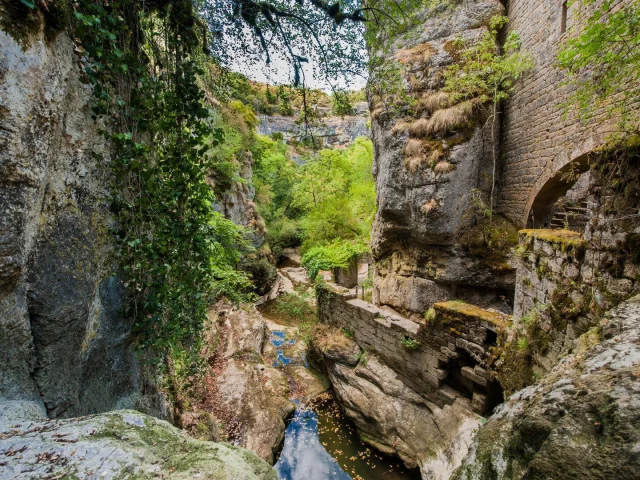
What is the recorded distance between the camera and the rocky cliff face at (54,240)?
154cm

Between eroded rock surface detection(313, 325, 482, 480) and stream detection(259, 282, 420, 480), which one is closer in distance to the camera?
eroded rock surface detection(313, 325, 482, 480)

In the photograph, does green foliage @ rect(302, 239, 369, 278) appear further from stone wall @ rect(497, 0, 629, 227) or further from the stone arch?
the stone arch

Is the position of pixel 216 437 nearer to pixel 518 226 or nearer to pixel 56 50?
pixel 56 50

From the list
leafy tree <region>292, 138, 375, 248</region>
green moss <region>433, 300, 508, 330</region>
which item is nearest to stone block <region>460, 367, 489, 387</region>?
green moss <region>433, 300, 508, 330</region>

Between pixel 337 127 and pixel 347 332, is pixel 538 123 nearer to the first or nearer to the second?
pixel 347 332

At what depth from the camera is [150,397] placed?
3.19 m

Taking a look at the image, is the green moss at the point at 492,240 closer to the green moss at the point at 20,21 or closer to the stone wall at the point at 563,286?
the stone wall at the point at 563,286

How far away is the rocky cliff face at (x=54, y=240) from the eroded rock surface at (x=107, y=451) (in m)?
0.30

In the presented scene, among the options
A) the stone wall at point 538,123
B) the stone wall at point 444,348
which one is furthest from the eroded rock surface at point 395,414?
the stone wall at point 538,123

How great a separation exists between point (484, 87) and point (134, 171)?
25.3 feet

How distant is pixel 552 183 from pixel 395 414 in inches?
228

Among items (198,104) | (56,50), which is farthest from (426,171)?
(56,50)

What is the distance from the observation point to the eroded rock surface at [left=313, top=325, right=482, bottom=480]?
16.5ft

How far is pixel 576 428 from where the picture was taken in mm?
1099
